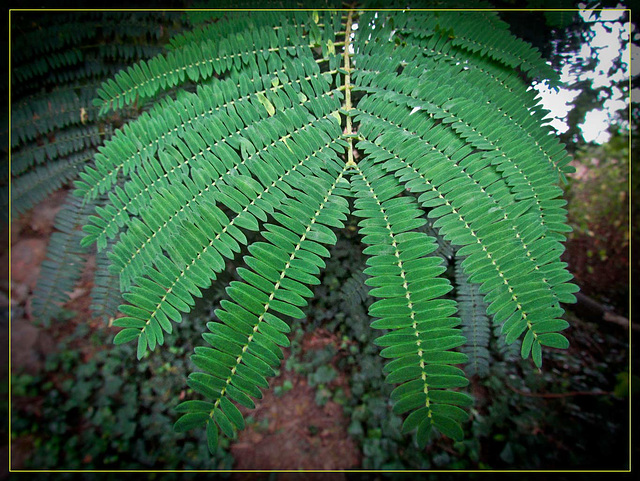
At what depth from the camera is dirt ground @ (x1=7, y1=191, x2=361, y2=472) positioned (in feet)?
5.61

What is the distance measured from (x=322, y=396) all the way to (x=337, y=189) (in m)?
1.63

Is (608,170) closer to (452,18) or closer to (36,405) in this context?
(452,18)

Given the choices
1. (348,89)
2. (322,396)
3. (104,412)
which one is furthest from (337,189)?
(104,412)

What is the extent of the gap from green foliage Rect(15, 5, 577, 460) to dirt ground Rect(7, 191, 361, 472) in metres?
1.24

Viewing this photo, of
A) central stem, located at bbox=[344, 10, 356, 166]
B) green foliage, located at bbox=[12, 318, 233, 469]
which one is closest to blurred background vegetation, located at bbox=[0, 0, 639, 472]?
green foliage, located at bbox=[12, 318, 233, 469]

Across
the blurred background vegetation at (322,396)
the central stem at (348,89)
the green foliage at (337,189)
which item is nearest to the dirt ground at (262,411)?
the blurred background vegetation at (322,396)

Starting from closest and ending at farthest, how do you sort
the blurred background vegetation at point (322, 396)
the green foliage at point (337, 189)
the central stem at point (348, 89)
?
the green foliage at point (337, 189)
the central stem at point (348, 89)
the blurred background vegetation at point (322, 396)

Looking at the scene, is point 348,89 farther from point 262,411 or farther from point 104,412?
point 104,412

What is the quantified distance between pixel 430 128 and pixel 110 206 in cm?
83

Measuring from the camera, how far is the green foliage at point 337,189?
22.3 inches

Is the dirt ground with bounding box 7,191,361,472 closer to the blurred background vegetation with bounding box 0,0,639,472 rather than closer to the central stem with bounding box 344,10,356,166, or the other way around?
the blurred background vegetation with bounding box 0,0,639,472

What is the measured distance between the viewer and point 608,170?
2.34m

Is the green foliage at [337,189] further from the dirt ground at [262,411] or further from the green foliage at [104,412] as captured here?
the green foliage at [104,412]

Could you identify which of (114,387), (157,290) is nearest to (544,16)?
(157,290)
